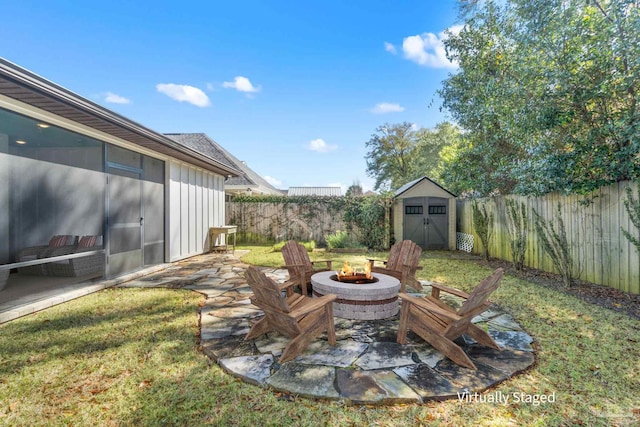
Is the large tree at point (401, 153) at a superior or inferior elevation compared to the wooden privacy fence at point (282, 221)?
superior

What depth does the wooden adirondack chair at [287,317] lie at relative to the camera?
2430 millimetres

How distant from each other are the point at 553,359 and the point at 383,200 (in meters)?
8.16

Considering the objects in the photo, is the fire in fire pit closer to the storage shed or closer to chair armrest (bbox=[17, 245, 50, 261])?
chair armrest (bbox=[17, 245, 50, 261])

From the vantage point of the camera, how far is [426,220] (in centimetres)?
1042

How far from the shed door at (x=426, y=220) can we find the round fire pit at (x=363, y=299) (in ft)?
23.8

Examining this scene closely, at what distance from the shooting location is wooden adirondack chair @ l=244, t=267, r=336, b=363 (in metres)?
2.43

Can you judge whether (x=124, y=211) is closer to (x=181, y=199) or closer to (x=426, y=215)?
(x=181, y=199)

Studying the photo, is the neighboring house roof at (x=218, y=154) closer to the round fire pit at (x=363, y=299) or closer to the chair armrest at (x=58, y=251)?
the chair armrest at (x=58, y=251)

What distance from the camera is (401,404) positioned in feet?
6.45

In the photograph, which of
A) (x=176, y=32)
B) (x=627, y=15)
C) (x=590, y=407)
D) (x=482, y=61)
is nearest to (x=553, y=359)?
(x=590, y=407)

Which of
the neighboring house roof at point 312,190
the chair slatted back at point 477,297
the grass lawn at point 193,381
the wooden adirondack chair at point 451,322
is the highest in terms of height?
the neighboring house roof at point 312,190

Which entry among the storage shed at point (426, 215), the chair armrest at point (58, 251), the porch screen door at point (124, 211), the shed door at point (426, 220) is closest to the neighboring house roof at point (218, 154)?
the porch screen door at point (124, 211)

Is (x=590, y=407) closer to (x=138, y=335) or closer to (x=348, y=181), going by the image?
(x=138, y=335)

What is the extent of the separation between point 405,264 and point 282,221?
7732 mm
